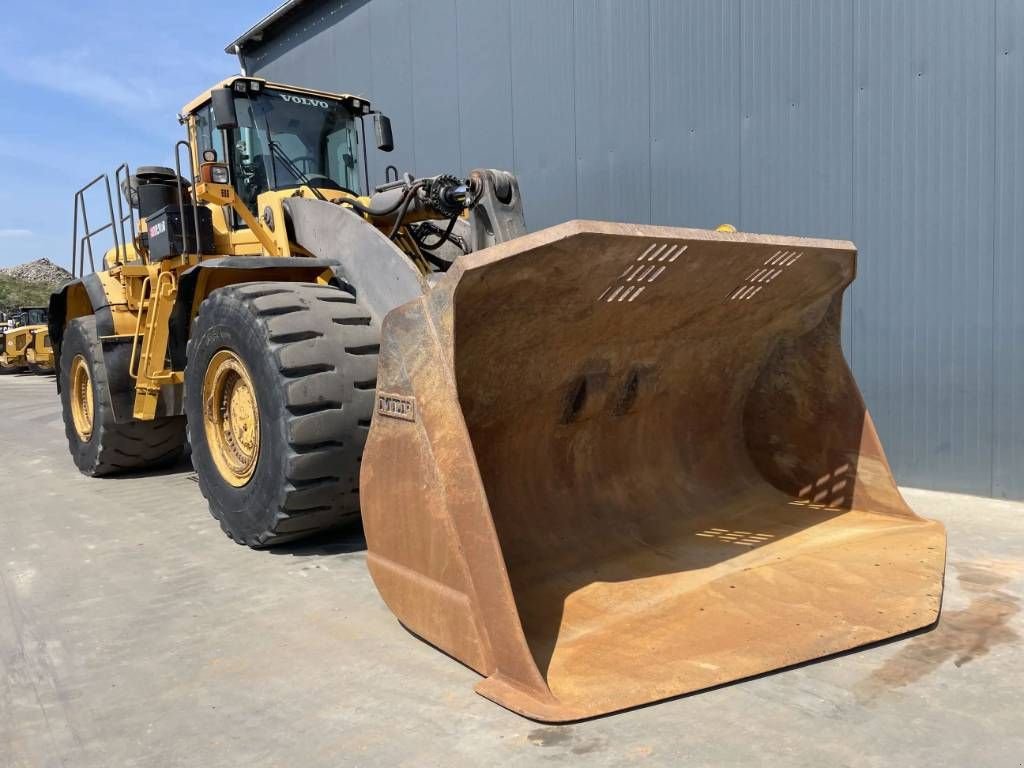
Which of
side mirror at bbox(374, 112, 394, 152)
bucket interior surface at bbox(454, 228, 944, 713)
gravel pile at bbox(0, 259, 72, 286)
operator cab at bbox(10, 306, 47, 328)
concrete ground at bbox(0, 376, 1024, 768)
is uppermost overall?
gravel pile at bbox(0, 259, 72, 286)

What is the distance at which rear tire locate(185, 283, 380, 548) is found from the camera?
12.4ft

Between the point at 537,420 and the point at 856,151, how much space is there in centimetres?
386

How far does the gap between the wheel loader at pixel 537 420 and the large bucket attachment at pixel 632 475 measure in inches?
0.5

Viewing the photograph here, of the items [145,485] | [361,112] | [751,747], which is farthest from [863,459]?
[145,485]

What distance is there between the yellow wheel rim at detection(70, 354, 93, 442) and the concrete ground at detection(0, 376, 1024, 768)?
10.3ft

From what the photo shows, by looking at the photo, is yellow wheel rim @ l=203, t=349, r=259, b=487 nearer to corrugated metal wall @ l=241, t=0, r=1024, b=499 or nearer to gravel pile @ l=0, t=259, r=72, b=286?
corrugated metal wall @ l=241, t=0, r=1024, b=499

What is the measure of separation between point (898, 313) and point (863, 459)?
2.02 m

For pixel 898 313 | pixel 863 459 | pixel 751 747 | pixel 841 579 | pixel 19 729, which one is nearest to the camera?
pixel 751 747

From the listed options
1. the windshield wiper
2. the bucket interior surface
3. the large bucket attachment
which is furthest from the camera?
the windshield wiper

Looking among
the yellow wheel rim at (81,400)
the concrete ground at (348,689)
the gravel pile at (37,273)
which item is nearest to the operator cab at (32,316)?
the yellow wheel rim at (81,400)

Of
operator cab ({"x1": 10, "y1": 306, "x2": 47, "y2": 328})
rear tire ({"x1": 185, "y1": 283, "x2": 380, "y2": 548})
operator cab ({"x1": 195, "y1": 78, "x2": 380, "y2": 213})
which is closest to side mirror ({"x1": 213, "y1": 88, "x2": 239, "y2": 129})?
operator cab ({"x1": 195, "y1": 78, "x2": 380, "y2": 213})

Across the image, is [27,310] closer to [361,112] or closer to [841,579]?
[361,112]

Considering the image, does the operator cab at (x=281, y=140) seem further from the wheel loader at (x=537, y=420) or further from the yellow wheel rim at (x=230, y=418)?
the yellow wheel rim at (x=230, y=418)

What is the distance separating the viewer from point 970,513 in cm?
511
